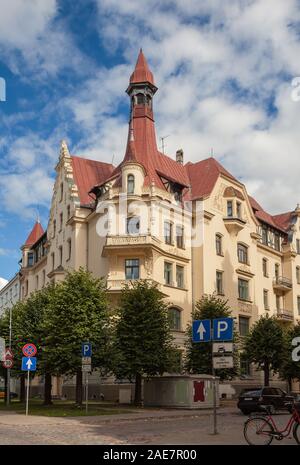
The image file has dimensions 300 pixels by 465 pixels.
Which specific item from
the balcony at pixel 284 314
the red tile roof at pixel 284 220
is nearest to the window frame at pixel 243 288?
the balcony at pixel 284 314

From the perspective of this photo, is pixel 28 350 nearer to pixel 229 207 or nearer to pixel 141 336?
pixel 141 336

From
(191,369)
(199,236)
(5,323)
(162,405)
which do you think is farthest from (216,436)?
(199,236)

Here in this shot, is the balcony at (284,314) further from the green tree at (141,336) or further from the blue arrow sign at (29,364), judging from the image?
the blue arrow sign at (29,364)

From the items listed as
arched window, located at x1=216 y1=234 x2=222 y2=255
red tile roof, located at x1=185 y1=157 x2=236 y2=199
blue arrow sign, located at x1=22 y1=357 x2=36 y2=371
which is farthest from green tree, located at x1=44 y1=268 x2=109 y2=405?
red tile roof, located at x1=185 y1=157 x2=236 y2=199

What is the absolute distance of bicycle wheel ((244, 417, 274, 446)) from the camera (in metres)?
14.2

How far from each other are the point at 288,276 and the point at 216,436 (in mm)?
47005

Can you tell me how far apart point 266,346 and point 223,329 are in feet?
91.8

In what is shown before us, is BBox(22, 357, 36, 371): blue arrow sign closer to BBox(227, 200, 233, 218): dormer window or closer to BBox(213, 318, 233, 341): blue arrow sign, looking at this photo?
BBox(213, 318, 233, 341): blue arrow sign

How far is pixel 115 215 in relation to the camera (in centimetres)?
4488

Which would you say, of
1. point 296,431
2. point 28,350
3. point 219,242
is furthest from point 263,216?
point 296,431

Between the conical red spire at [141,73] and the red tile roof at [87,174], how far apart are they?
26.7 feet

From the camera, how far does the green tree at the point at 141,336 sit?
34.8 meters

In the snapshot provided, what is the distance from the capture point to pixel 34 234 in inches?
2783

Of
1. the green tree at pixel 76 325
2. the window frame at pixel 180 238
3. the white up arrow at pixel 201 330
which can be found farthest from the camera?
the window frame at pixel 180 238
